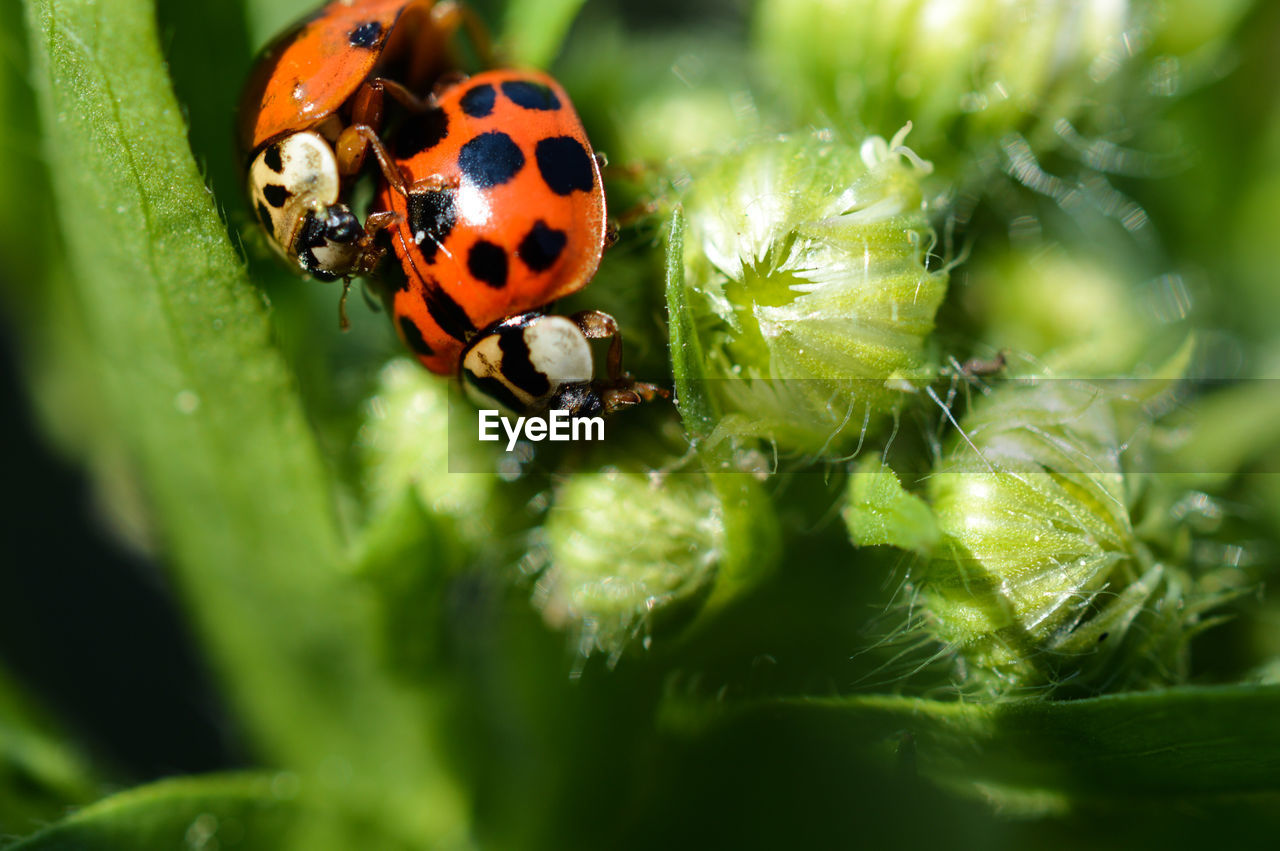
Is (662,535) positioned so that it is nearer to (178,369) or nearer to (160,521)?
(178,369)

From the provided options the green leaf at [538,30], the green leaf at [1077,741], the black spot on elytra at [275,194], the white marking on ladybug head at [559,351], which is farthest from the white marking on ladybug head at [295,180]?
the green leaf at [1077,741]

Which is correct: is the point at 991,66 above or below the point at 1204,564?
above

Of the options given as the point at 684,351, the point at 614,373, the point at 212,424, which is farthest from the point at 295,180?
the point at 684,351

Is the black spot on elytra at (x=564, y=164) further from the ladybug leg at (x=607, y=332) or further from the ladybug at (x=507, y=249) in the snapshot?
the ladybug leg at (x=607, y=332)

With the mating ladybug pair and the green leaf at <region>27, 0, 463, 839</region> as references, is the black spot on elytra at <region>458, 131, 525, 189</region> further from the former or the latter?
the green leaf at <region>27, 0, 463, 839</region>

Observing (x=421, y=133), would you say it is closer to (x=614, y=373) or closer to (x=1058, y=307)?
(x=614, y=373)

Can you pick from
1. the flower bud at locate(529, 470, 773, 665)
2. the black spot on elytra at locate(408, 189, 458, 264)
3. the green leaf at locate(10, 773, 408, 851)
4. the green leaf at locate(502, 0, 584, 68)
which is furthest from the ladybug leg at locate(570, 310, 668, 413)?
the green leaf at locate(10, 773, 408, 851)

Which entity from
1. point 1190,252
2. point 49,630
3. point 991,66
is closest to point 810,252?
point 991,66
